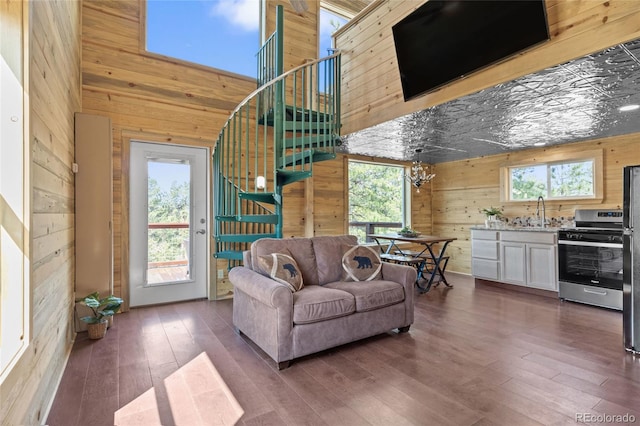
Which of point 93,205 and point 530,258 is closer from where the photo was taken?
point 93,205

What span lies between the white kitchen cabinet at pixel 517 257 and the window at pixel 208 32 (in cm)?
453

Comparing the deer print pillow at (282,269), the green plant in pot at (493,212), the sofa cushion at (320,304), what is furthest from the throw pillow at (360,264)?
the green plant in pot at (493,212)

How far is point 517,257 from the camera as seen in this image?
478cm

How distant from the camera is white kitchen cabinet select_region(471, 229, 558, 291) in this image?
443cm

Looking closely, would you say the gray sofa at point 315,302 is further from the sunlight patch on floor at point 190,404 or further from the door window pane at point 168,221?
the door window pane at point 168,221

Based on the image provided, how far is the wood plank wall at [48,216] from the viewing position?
1.50m

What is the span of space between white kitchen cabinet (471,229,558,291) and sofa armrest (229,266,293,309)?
3.95m

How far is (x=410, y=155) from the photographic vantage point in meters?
5.81

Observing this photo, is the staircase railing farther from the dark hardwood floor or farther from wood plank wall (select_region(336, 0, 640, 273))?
the dark hardwood floor

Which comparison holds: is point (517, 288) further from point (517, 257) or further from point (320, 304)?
point (320, 304)

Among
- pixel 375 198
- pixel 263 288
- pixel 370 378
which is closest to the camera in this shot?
pixel 370 378

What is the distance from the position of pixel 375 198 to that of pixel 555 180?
293cm

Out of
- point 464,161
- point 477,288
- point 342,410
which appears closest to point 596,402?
point 342,410

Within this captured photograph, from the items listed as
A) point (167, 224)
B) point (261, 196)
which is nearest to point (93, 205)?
point (167, 224)
